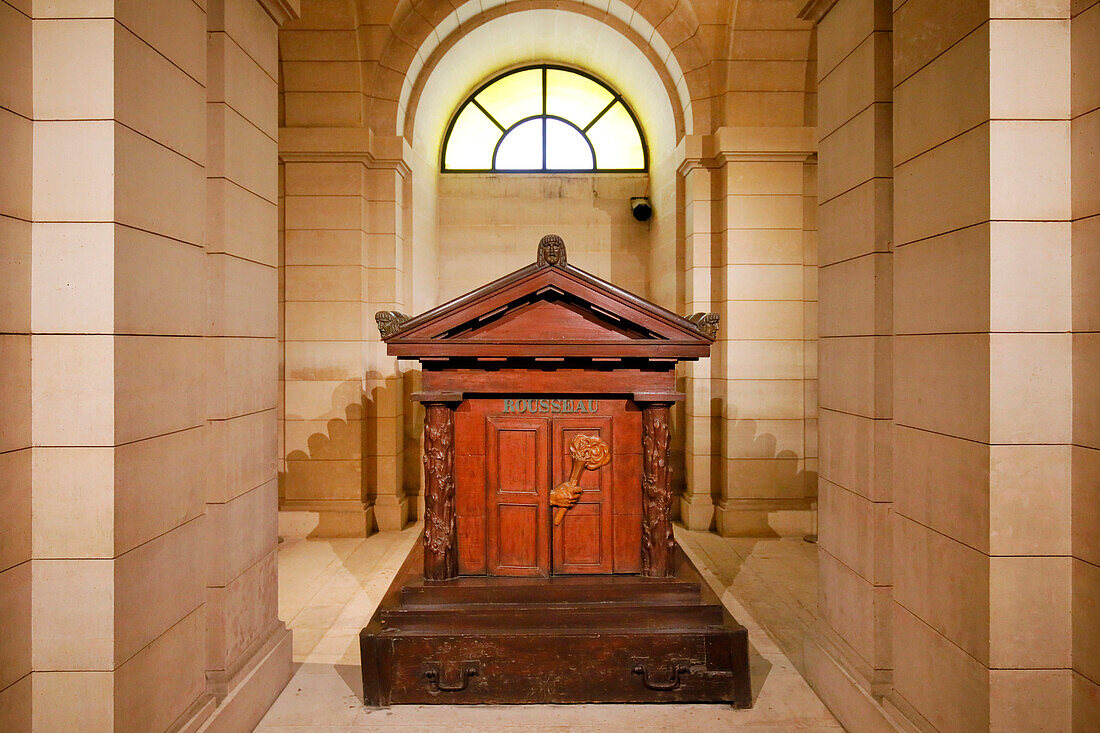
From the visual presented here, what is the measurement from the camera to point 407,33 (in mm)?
7188

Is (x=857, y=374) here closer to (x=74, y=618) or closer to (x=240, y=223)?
(x=240, y=223)

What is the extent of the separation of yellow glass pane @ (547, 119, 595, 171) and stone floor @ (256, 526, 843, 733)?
5.12 metres

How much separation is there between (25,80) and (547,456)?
3049mm

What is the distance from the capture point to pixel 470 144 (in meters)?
8.78

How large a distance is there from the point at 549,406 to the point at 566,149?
19.0ft

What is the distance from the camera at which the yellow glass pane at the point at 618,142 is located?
29.0ft

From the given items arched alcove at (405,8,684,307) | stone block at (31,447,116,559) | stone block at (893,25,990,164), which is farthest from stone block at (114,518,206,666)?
arched alcove at (405,8,684,307)

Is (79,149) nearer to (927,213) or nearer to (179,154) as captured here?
(179,154)

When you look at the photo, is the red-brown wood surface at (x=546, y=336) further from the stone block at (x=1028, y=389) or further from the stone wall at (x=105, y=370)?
the stone block at (x=1028, y=389)

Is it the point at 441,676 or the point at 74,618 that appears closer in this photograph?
the point at 74,618

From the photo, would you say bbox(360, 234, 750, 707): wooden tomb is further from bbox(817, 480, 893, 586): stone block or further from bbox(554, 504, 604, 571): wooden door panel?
bbox(817, 480, 893, 586): stone block

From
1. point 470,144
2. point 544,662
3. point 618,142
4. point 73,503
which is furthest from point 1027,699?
point 470,144

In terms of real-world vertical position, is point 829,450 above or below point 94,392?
below

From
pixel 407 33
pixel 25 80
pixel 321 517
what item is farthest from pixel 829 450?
pixel 407 33
